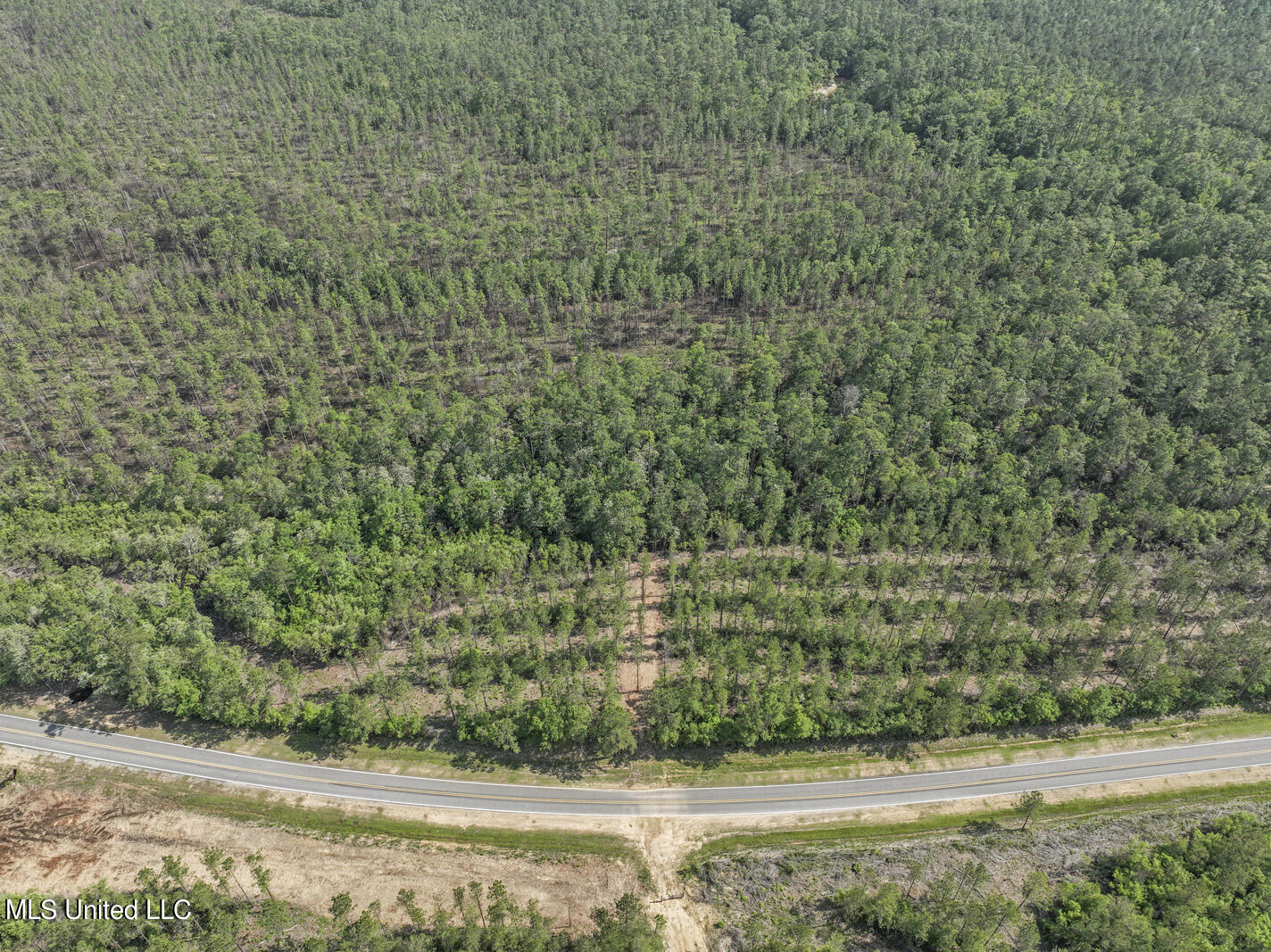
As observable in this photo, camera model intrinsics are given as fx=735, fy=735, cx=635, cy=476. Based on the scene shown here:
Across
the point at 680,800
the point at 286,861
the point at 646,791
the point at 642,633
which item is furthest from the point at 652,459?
the point at 286,861

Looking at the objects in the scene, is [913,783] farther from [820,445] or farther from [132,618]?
[132,618]

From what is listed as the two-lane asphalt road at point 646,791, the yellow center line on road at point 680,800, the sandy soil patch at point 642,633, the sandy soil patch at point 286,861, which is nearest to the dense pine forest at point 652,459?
the sandy soil patch at point 642,633

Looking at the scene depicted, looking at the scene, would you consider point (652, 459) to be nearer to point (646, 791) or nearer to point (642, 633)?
point (642, 633)

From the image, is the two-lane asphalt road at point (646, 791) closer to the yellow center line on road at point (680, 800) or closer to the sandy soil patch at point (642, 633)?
the yellow center line on road at point (680, 800)

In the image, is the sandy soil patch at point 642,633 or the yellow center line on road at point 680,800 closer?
the yellow center line on road at point 680,800

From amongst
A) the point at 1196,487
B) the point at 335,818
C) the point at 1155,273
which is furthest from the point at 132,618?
the point at 1155,273
